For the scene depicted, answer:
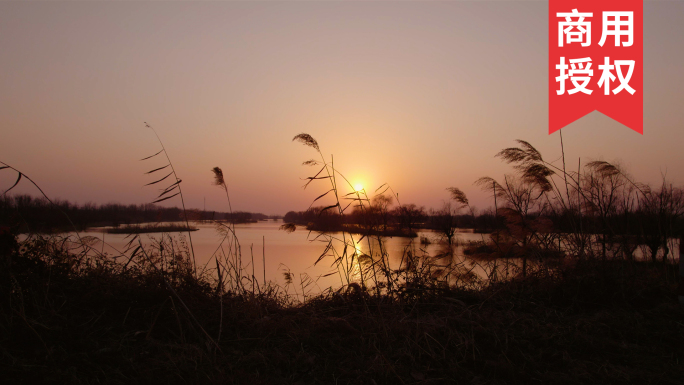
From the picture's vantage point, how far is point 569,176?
14.8 feet

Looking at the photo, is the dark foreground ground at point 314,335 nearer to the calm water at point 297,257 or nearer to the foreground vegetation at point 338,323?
the foreground vegetation at point 338,323

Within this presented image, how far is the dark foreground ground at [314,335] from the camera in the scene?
2.00m

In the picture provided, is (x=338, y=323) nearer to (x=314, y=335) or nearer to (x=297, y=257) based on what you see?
(x=314, y=335)

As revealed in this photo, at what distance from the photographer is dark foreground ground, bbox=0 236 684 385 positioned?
1997 mm

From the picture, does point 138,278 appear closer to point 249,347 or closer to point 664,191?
point 249,347

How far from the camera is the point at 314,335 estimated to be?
249 centimetres

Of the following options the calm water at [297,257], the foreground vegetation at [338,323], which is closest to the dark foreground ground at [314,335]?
the foreground vegetation at [338,323]

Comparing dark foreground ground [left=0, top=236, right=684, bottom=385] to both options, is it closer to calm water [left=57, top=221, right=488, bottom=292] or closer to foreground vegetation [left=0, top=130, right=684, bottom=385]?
foreground vegetation [left=0, top=130, right=684, bottom=385]

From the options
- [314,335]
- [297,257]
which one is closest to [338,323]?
[314,335]

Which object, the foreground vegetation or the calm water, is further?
the calm water

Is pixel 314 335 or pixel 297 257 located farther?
pixel 297 257

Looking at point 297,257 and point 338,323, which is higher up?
point 338,323

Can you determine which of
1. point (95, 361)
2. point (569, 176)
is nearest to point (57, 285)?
point (95, 361)

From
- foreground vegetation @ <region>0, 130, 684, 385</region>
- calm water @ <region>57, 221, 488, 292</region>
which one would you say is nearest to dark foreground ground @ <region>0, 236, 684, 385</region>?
foreground vegetation @ <region>0, 130, 684, 385</region>
